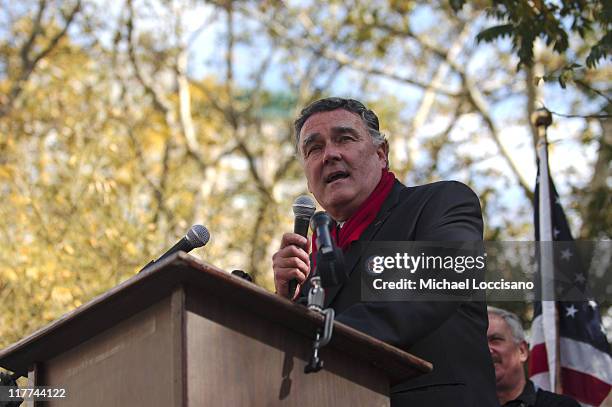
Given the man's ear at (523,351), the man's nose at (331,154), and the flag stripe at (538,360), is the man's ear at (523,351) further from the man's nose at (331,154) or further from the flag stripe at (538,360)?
the man's nose at (331,154)

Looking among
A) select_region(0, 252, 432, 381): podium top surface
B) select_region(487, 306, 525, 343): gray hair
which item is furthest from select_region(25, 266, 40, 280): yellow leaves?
select_region(0, 252, 432, 381): podium top surface

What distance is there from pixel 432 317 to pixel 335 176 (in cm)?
112

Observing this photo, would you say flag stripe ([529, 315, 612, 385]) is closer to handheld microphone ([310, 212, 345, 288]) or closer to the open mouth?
the open mouth

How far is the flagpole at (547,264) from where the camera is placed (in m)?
7.24

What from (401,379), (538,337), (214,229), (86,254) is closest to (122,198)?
(86,254)

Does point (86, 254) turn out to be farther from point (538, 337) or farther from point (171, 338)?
A: point (171, 338)

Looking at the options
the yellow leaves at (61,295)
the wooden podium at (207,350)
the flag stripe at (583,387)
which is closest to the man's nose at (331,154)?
the wooden podium at (207,350)

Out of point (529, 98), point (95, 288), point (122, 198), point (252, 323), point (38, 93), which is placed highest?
point (38, 93)

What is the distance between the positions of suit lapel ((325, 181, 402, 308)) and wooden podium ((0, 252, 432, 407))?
2.26ft

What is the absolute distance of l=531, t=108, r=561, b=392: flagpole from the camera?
7.24m

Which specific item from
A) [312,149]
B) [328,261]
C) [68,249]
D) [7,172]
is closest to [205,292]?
[328,261]

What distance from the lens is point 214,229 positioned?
45.6ft

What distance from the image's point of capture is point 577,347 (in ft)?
23.7

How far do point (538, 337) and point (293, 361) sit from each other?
477 cm
